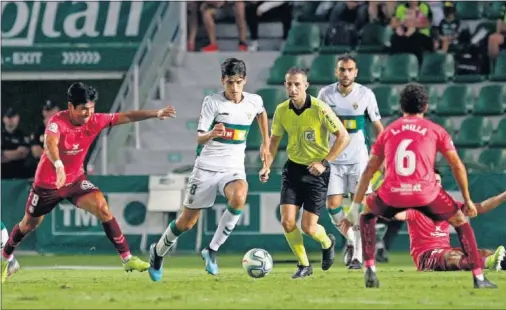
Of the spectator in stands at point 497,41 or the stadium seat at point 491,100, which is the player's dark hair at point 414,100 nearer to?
the stadium seat at point 491,100

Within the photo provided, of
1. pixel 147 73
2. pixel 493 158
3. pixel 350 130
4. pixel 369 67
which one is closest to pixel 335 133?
pixel 350 130

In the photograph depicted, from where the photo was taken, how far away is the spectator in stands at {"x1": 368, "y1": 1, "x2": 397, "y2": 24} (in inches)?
1016

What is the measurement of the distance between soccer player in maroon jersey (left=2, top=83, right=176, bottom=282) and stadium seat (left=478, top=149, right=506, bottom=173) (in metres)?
9.52

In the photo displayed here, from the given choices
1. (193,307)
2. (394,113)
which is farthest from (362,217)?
(394,113)

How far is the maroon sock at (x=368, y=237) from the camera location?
12773mm

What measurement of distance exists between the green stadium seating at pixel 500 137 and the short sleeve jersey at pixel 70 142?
33.7 feet

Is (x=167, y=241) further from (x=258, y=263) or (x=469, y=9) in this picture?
(x=469, y=9)

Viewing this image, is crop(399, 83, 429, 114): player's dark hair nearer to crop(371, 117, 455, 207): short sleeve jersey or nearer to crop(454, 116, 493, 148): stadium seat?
crop(371, 117, 455, 207): short sleeve jersey

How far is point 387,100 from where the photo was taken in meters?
24.4

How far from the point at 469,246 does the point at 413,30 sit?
510 inches

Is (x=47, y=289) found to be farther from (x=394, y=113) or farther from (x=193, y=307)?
(x=394, y=113)

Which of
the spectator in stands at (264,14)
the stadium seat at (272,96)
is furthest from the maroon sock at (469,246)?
the spectator in stands at (264,14)

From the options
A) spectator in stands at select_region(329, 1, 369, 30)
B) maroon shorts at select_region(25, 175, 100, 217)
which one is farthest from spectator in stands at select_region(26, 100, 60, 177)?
maroon shorts at select_region(25, 175, 100, 217)

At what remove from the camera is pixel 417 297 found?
40.0 ft
